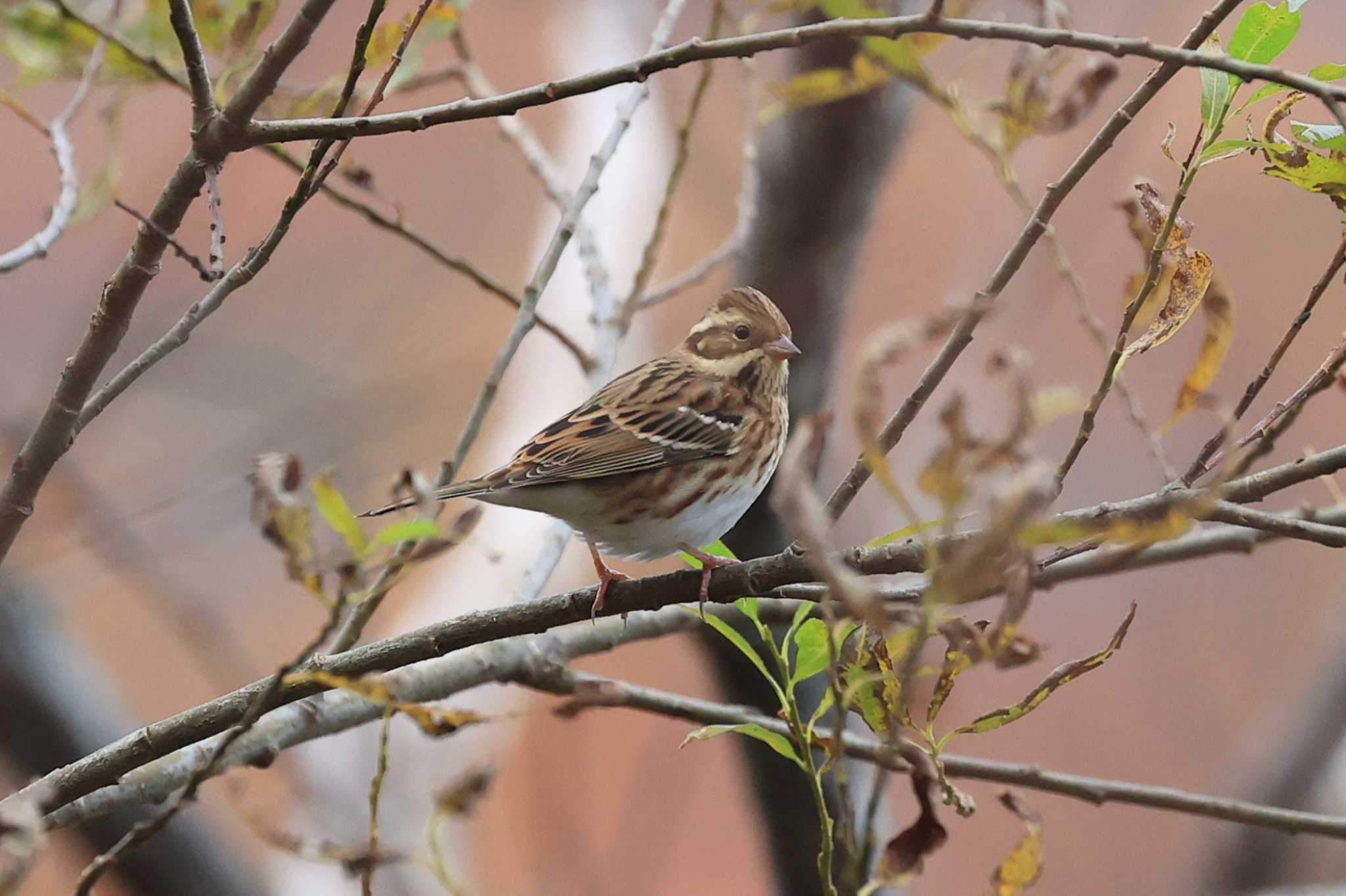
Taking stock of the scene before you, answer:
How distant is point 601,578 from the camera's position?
4.80 ft

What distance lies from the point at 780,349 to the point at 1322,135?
1085 millimetres

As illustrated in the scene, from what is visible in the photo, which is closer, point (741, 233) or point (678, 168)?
point (678, 168)

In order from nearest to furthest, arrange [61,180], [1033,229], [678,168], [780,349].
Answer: [1033,229]
[61,180]
[678,168]
[780,349]

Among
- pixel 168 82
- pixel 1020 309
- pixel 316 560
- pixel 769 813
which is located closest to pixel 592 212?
pixel 1020 309

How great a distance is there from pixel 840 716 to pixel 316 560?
237 millimetres

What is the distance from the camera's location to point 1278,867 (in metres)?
2.56

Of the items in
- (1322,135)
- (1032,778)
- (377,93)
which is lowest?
(1032,778)

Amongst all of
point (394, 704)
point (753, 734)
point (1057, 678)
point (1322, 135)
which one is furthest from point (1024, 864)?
point (1322, 135)

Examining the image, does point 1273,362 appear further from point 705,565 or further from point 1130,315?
point 705,565

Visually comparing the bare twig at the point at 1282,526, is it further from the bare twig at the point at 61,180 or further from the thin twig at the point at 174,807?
the bare twig at the point at 61,180

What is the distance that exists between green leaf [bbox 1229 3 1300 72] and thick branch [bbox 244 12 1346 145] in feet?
0.07

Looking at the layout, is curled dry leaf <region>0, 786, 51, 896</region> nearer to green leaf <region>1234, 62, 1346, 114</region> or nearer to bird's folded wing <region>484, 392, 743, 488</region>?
green leaf <region>1234, 62, 1346, 114</region>

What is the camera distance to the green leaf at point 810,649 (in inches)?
34.1

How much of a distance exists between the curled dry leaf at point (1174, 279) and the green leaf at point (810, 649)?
0.26m
